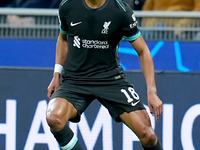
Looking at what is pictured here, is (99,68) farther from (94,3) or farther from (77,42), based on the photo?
(94,3)

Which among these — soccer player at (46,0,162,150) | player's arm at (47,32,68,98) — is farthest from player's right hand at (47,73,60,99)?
soccer player at (46,0,162,150)

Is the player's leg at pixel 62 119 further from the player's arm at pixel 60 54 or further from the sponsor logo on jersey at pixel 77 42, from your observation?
the sponsor logo on jersey at pixel 77 42

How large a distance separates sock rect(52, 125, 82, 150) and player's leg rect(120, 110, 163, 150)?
0.51 metres

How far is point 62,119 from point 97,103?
1.26 m

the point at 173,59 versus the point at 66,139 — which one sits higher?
the point at 173,59

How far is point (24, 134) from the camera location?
18.0ft

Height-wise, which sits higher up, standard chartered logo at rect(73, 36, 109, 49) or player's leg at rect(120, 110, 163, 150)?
standard chartered logo at rect(73, 36, 109, 49)

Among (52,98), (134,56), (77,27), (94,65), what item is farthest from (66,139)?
(134,56)

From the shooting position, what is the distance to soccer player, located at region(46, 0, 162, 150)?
14.5 ft

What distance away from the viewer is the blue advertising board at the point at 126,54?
18.6 ft

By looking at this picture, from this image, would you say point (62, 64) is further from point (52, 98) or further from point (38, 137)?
point (38, 137)

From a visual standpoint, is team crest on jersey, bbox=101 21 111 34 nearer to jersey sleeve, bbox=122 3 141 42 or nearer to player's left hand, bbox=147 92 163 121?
jersey sleeve, bbox=122 3 141 42

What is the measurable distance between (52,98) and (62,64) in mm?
498

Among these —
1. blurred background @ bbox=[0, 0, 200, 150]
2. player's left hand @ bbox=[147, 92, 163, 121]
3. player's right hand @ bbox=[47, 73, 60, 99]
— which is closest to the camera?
Result: player's left hand @ bbox=[147, 92, 163, 121]
